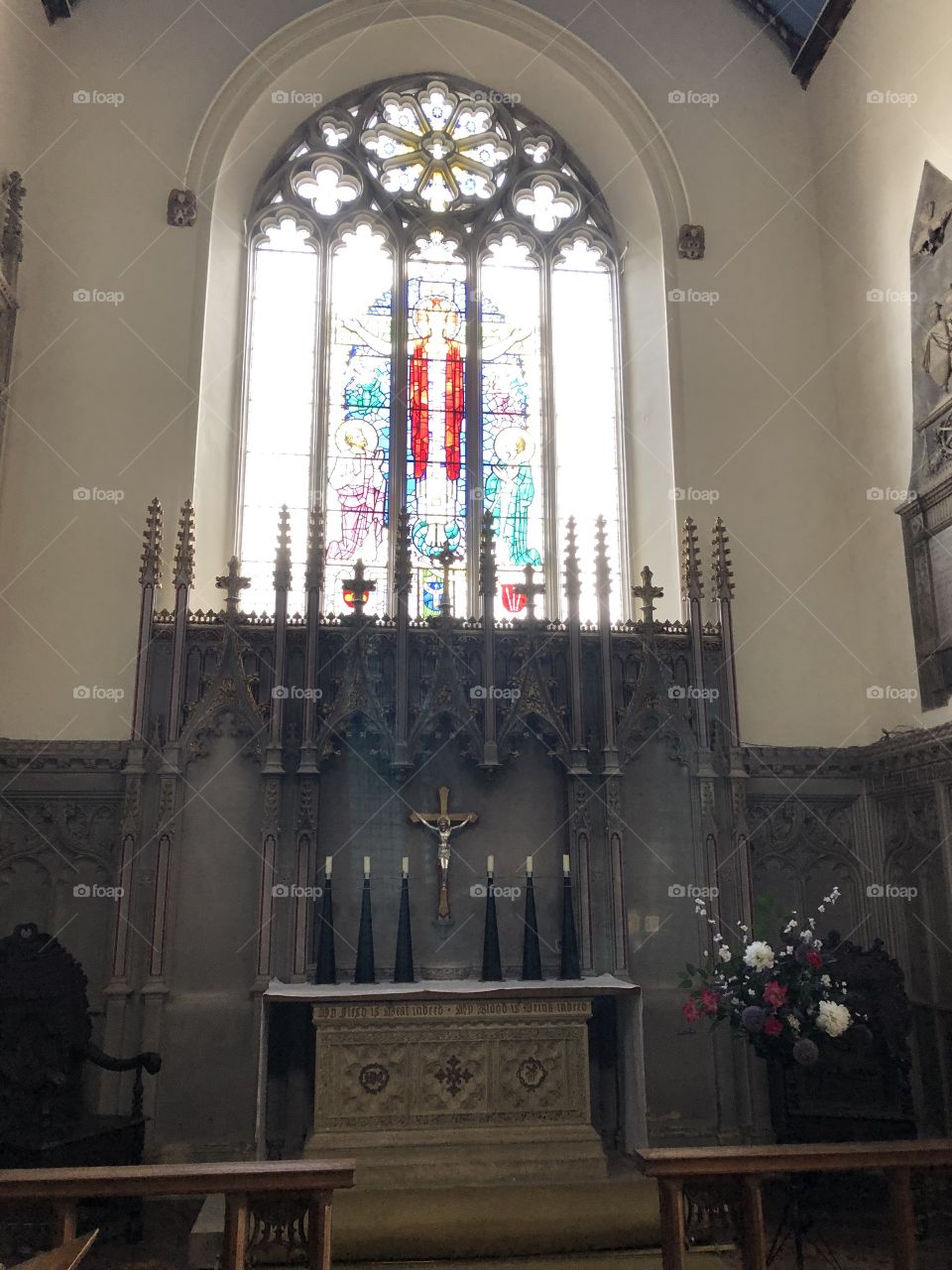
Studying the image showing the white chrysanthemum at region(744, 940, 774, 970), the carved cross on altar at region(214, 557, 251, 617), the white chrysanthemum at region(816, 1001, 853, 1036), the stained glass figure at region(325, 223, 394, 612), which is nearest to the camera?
the white chrysanthemum at region(816, 1001, 853, 1036)

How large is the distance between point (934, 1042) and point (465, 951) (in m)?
3.06

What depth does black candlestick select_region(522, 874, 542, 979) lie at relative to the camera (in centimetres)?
679

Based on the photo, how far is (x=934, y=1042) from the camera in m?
6.85

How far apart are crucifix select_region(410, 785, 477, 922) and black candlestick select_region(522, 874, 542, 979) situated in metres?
0.53

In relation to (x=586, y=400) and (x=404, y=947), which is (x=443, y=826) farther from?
(x=586, y=400)

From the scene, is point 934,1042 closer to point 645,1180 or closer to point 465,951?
point 645,1180

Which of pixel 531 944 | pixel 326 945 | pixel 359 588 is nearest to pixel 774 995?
pixel 531 944

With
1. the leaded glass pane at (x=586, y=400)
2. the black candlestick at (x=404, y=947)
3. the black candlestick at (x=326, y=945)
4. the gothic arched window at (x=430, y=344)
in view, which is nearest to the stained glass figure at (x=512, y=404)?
the gothic arched window at (x=430, y=344)

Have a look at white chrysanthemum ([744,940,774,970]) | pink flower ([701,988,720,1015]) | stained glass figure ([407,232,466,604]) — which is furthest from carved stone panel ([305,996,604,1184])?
stained glass figure ([407,232,466,604])

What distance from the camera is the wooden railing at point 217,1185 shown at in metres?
3.20

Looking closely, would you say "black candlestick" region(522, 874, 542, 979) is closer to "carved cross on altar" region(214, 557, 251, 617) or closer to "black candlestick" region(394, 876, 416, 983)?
"black candlestick" region(394, 876, 416, 983)

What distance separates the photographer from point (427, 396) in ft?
31.3

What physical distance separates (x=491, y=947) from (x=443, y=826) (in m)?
0.82

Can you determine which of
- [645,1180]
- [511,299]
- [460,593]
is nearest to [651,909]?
[645,1180]
